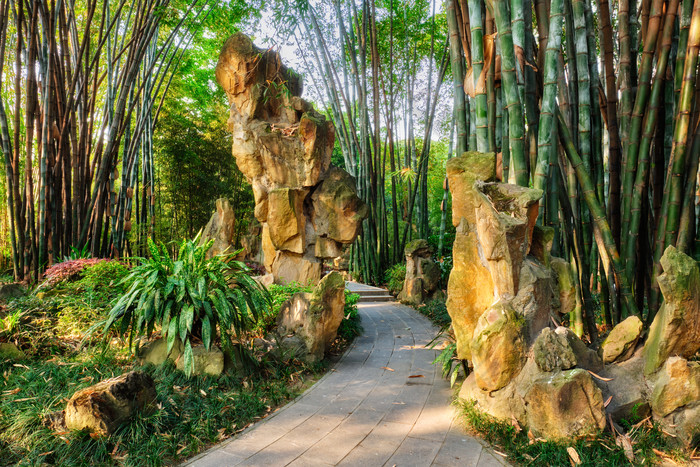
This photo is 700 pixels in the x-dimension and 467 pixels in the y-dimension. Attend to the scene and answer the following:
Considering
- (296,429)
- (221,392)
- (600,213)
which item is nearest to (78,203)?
(221,392)

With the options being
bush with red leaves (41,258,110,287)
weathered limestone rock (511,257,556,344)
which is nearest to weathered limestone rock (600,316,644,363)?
weathered limestone rock (511,257,556,344)

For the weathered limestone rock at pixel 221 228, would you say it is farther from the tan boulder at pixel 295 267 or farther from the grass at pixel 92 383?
the grass at pixel 92 383

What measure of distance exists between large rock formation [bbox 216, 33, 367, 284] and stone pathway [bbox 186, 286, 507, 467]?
12.1 feet

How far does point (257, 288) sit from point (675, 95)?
130 inches

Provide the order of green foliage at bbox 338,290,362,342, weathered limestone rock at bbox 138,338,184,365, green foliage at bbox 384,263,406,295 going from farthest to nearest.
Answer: green foliage at bbox 384,263,406,295
green foliage at bbox 338,290,362,342
weathered limestone rock at bbox 138,338,184,365

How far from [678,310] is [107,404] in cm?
289

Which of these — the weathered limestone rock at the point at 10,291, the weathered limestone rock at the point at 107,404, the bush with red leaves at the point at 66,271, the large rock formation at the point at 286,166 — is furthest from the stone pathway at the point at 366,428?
the large rock formation at the point at 286,166

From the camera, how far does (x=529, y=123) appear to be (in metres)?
2.86

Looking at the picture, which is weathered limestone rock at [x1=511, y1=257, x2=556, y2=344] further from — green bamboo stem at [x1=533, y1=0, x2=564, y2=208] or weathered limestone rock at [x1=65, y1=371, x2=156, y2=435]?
weathered limestone rock at [x1=65, y1=371, x2=156, y2=435]

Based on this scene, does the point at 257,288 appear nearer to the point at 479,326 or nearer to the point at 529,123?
the point at 479,326

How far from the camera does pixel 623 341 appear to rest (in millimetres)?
2180

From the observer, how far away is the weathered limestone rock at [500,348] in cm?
215

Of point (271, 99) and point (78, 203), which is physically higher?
point (271, 99)

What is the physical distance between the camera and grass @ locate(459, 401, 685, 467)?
1.78 m
